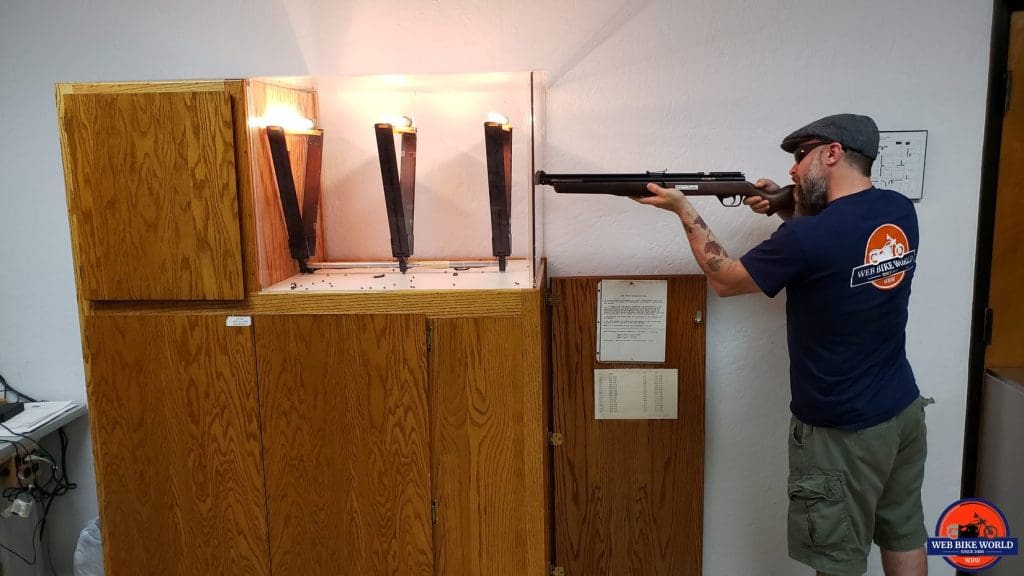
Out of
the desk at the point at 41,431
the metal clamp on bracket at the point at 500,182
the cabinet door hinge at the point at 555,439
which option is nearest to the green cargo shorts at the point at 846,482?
the cabinet door hinge at the point at 555,439

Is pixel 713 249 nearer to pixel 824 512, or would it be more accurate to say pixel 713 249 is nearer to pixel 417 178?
pixel 824 512

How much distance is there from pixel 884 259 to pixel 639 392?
0.84 metres

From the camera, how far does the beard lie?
1848 mm

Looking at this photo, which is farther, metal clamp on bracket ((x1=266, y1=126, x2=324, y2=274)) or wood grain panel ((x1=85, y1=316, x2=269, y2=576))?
metal clamp on bracket ((x1=266, y1=126, x2=324, y2=274))

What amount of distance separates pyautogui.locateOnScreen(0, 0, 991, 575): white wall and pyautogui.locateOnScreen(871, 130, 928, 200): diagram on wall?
42 mm

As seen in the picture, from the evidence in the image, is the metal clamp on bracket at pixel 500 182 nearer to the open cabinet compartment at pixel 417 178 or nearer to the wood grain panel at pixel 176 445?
the open cabinet compartment at pixel 417 178

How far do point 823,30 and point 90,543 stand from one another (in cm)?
296

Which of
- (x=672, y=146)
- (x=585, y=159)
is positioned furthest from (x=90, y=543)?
(x=672, y=146)

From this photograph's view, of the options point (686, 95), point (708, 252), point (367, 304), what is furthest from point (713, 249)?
point (367, 304)

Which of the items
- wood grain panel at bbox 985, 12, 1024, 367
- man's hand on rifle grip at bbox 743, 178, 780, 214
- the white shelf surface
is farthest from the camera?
wood grain panel at bbox 985, 12, 1024, 367

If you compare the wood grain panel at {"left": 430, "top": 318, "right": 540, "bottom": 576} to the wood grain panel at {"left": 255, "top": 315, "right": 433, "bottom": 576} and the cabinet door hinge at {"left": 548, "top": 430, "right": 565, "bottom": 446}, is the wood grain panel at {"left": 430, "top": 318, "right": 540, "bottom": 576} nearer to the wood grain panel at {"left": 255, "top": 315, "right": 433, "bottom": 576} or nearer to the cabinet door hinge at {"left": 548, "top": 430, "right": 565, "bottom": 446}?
the wood grain panel at {"left": 255, "top": 315, "right": 433, "bottom": 576}

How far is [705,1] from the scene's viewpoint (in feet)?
7.04

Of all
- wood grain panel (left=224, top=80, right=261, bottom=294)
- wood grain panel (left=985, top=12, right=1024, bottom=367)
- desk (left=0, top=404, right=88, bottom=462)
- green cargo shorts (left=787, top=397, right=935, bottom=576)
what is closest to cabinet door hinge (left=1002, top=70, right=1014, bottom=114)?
wood grain panel (left=985, top=12, right=1024, bottom=367)

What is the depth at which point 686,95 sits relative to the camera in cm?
218
